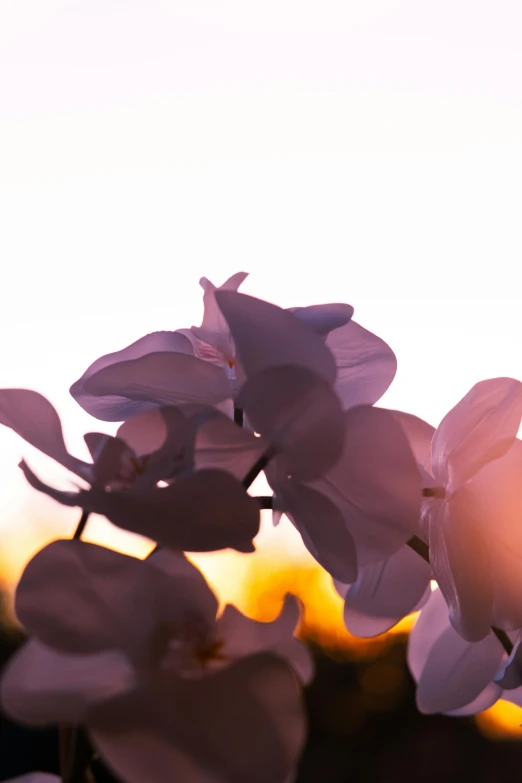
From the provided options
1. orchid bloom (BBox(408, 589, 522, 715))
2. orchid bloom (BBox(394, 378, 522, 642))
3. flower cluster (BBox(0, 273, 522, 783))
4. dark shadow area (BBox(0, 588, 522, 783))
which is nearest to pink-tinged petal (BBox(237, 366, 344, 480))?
flower cluster (BBox(0, 273, 522, 783))

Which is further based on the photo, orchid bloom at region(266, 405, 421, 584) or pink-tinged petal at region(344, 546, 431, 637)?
pink-tinged petal at region(344, 546, 431, 637)

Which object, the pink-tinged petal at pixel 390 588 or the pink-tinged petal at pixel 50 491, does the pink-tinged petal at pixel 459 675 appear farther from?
the pink-tinged petal at pixel 50 491

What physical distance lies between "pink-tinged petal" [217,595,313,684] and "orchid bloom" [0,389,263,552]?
0.12 ft

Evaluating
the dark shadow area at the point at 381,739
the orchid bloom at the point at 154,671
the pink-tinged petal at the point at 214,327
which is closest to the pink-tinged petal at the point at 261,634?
the orchid bloom at the point at 154,671

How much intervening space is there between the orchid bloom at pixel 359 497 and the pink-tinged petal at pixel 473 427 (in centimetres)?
6

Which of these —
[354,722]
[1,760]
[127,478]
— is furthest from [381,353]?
[354,722]

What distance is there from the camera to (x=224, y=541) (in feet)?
1.24

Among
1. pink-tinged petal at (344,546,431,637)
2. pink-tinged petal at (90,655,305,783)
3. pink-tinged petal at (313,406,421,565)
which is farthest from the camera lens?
pink-tinged petal at (344,546,431,637)

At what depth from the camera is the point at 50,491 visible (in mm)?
371

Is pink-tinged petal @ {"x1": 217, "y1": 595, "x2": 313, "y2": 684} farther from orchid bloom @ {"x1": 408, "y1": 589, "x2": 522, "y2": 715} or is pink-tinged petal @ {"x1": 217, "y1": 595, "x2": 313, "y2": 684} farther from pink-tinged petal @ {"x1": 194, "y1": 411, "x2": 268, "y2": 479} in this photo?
orchid bloom @ {"x1": 408, "y1": 589, "x2": 522, "y2": 715}

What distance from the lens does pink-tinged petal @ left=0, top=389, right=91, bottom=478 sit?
1.38ft

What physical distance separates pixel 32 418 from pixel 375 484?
172 millimetres

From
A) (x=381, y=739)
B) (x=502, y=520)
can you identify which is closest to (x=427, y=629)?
(x=502, y=520)

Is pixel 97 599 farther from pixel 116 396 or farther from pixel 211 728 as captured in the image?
pixel 116 396
